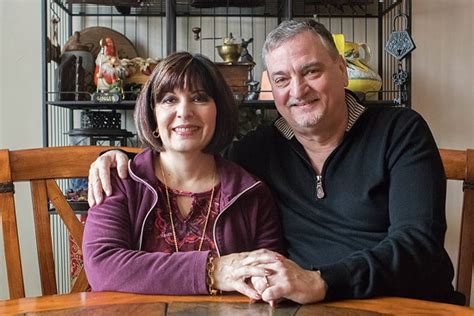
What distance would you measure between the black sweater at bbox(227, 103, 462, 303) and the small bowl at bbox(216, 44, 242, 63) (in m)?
0.79

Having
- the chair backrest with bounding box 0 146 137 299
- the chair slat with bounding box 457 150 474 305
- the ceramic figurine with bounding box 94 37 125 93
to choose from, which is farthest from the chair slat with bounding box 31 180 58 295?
the chair slat with bounding box 457 150 474 305

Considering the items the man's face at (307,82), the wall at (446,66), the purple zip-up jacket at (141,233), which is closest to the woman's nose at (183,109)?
the purple zip-up jacket at (141,233)

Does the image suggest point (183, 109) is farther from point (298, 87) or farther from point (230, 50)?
point (230, 50)

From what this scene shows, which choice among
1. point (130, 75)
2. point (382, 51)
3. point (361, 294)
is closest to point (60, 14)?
point (130, 75)

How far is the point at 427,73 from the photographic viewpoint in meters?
2.60

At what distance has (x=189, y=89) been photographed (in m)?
1.37

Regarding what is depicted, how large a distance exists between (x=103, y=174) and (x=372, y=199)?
2.03 ft

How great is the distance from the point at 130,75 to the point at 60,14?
498 mm

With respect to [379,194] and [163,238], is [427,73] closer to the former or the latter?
[379,194]

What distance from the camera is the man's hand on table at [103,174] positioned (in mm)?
1304

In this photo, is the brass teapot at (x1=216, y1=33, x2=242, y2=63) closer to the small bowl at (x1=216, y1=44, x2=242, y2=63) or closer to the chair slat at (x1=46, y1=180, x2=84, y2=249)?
the small bowl at (x1=216, y1=44, x2=242, y2=63)

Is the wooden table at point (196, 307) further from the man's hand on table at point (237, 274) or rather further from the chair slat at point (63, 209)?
the chair slat at point (63, 209)

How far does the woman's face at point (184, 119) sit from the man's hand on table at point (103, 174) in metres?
0.11

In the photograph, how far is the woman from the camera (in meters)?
1.31
